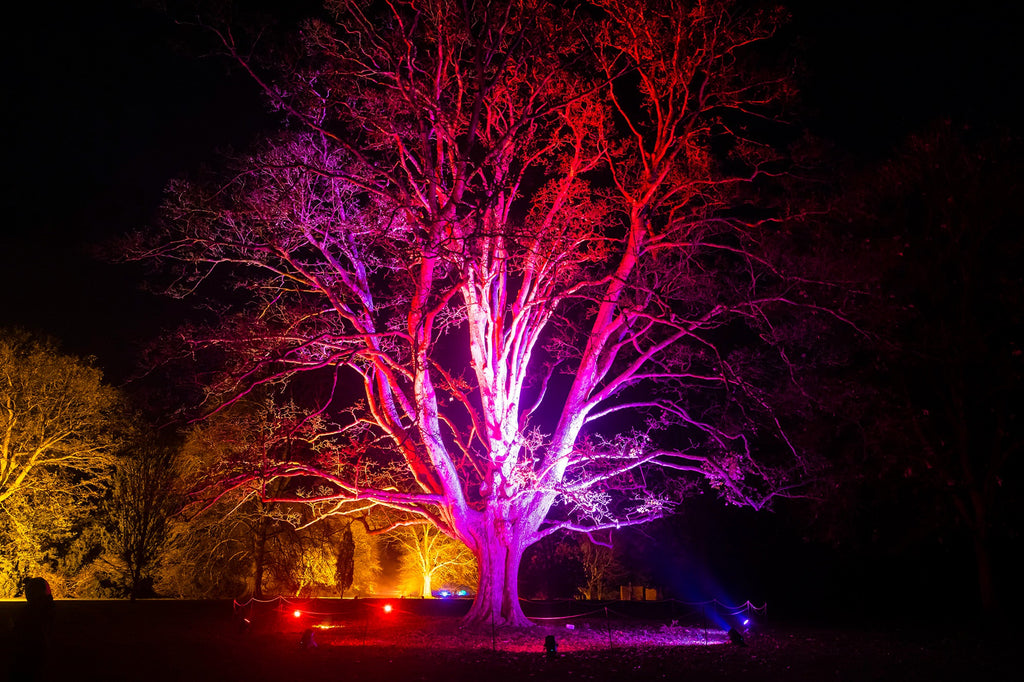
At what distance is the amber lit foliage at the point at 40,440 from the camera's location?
29.0 meters

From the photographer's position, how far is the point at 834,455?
872 inches

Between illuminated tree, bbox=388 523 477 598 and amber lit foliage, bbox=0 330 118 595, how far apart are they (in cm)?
1586

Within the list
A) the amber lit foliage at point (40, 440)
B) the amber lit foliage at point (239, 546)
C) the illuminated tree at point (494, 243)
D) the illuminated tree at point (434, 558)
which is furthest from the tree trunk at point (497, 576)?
the illuminated tree at point (434, 558)

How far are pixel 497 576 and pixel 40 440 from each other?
77.6 feet

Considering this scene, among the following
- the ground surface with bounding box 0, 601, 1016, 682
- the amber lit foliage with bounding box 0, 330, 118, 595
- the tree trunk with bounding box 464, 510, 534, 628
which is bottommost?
the ground surface with bounding box 0, 601, 1016, 682

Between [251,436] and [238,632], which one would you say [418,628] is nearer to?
[238,632]

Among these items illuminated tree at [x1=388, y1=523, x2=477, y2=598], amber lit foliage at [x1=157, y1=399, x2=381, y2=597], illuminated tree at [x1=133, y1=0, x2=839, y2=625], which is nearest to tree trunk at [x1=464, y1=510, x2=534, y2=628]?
illuminated tree at [x1=133, y1=0, x2=839, y2=625]

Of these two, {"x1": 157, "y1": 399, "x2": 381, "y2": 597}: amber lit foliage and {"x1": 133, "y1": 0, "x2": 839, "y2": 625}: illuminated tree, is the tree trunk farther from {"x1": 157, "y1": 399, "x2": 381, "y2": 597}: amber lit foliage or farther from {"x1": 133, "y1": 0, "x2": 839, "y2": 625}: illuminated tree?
{"x1": 157, "y1": 399, "x2": 381, "y2": 597}: amber lit foliage

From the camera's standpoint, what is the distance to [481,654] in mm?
11125

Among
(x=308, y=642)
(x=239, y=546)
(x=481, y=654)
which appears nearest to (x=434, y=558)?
(x=239, y=546)

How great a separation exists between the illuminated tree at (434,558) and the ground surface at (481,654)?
22.8 metres

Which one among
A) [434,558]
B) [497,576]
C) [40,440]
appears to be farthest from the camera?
[434,558]

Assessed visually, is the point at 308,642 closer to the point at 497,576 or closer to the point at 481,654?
the point at 481,654

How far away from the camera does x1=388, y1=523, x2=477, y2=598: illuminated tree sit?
39.7 m
